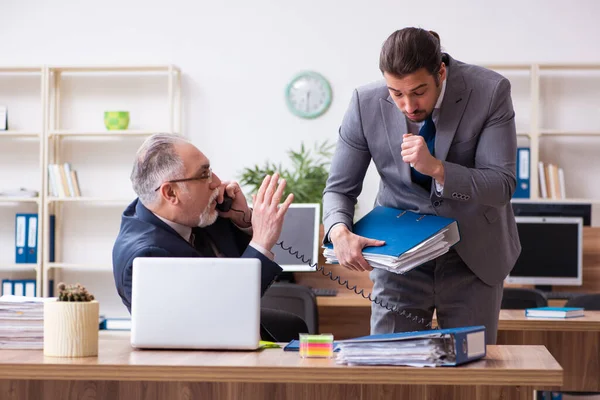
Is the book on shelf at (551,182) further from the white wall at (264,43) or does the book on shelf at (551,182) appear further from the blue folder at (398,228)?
the blue folder at (398,228)

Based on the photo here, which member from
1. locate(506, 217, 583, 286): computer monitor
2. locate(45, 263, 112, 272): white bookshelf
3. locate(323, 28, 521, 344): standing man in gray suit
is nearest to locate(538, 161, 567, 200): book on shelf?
locate(506, 217, 583, 286): computer monitor

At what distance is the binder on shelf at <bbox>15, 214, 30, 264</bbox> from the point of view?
5.91m

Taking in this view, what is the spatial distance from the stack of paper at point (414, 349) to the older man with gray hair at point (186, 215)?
390mm

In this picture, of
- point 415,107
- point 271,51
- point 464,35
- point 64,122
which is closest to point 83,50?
point 64,122

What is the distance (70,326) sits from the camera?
158cm

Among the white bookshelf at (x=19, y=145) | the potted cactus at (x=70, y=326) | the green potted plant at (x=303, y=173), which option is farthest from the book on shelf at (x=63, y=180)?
the potted cactus at (x=70, y=326)

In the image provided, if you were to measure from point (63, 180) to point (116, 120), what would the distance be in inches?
22.0

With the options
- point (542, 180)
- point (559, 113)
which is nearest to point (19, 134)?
point (542, 180)

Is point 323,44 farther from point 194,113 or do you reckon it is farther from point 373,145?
point 373,145

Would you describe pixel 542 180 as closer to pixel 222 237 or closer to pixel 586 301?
pixel 586 301

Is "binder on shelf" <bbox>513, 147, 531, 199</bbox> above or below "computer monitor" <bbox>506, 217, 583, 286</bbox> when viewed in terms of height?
above

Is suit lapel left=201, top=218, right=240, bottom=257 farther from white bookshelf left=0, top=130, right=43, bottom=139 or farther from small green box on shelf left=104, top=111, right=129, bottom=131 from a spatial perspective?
white bookshelf left=0, top=130, right=43, bottom=139

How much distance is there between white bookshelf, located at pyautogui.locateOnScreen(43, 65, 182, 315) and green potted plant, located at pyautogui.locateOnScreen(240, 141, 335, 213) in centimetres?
90

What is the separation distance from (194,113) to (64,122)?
3.18 ft
